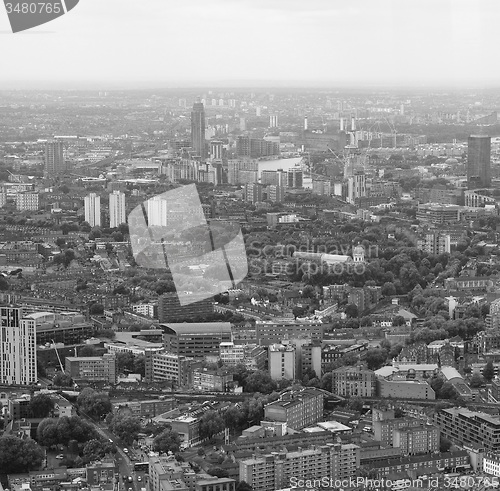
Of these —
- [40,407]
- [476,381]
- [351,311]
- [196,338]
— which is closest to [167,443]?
[40,407]

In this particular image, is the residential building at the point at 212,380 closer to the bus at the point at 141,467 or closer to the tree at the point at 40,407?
the tree at the point at 40,407

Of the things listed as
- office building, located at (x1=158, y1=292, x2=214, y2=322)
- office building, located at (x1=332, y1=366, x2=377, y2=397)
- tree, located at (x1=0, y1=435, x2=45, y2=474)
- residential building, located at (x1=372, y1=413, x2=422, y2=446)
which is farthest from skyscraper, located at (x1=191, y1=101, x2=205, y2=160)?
tree, located at (x1=0, y1=435, x2=45, y2=474)

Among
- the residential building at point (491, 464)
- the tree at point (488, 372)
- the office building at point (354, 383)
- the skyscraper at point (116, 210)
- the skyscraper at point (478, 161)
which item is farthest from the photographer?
the skyscraper at point (478, 161)

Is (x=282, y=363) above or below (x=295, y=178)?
above

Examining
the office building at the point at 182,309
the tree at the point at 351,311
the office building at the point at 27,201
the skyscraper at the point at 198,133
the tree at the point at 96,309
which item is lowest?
the office building at the point at 27,201

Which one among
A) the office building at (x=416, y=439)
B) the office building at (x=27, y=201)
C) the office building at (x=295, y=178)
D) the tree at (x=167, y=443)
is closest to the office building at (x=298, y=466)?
the office building at (x=416, y=439)

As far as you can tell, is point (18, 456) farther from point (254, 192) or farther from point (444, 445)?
point (254, 192)

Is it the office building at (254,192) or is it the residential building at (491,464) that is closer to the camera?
the residential building at (491,464)

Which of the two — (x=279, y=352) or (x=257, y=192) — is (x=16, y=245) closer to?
(x=257, y=192)
